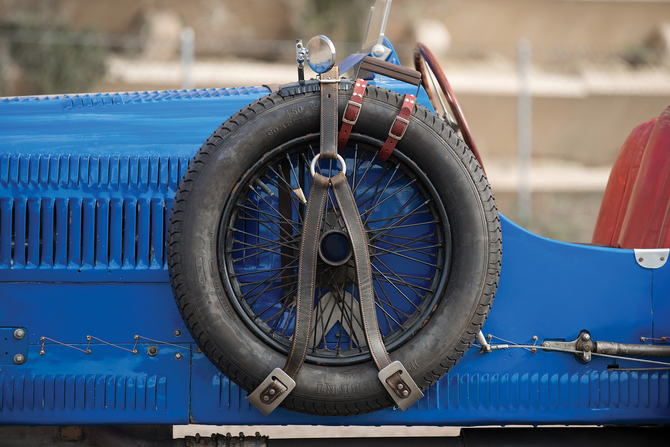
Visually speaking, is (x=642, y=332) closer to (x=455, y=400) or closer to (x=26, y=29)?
(x=455, y=400)

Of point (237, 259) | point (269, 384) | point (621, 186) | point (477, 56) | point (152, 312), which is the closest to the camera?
point (269, 384)

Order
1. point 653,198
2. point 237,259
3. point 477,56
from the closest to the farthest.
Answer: point 237,259, point 653,198, point 477,56

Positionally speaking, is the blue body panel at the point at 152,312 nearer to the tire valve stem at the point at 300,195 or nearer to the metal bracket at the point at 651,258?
the metal bracket at the point at 651,258

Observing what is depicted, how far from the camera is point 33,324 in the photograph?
1.83 meters

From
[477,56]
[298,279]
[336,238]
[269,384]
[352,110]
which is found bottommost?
[269,384]

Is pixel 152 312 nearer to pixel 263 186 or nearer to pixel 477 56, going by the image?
pixel 263 186

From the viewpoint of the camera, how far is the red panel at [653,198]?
204 centimetres

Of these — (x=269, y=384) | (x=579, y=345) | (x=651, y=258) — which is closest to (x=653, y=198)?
(x=651, y=258)

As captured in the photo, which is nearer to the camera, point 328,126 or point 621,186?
point 328,126

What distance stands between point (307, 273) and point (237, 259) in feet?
0.78

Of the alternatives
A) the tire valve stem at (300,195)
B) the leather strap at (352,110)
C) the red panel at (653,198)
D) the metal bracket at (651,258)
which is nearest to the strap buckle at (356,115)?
the leather strap at (352,110)

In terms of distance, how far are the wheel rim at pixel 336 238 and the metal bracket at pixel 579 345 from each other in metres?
0.48

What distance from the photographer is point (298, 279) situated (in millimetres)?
1636

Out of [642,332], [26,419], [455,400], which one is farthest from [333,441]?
[642,332]
